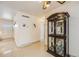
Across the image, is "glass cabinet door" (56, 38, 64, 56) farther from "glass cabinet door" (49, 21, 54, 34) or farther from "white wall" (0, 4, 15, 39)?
"white wall" (0, 4, 15, 39)

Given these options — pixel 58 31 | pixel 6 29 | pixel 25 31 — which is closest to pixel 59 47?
pixel 58 31

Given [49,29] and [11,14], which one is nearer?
[11,14]

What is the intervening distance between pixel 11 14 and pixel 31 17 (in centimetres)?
30

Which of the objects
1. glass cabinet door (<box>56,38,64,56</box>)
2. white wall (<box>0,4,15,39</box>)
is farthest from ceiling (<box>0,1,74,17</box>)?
glass cabinet door (<box>56,38,64,56</box>)

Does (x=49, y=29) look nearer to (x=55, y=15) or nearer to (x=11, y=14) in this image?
(x=55, y=15)

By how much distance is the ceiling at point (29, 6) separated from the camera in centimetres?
148

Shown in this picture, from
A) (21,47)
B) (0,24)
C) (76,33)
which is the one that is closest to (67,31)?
(76,33)

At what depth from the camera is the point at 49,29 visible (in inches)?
A: 68.5

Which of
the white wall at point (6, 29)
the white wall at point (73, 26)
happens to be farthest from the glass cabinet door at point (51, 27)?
the white wall at point (6, 29)

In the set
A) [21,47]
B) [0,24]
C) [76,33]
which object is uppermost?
[0,24]

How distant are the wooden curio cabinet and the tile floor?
5.6 inches

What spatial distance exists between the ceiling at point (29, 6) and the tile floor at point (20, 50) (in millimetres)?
472

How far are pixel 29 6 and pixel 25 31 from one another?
0.38 meters

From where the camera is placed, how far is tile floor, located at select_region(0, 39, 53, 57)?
1483 millimetres
